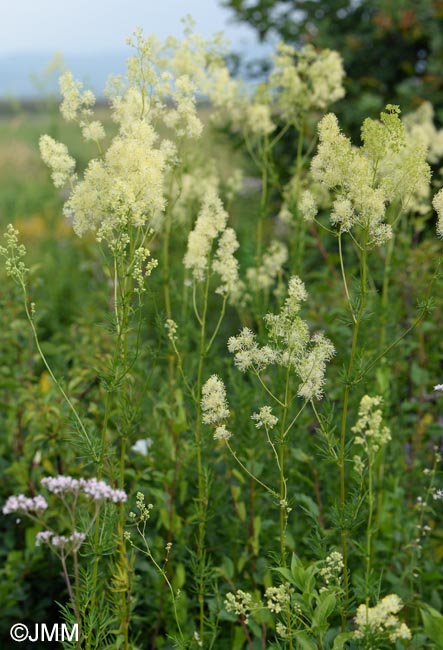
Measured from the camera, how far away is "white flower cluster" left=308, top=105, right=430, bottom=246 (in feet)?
6.72

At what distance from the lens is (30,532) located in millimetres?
3369

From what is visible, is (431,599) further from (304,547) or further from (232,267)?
(232,267)

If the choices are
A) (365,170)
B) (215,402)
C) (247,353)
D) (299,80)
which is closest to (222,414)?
(215,402)

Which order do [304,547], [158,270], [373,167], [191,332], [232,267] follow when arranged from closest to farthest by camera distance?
[373,167]
[232,267]
[304,547]
[191,332]
[158,270]

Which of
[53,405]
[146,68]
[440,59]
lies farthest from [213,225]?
[440,59]

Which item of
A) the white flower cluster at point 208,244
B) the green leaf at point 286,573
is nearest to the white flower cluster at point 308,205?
the white flower cluster at point 208,244

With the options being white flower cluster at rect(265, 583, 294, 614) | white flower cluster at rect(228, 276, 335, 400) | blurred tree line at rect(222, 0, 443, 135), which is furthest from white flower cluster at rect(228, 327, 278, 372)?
blurred tree line at rect(222, 0, 443, 135)

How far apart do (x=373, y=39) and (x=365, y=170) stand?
221 inches

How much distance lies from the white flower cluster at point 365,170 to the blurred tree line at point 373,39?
4.67m

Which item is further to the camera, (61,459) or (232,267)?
(61,459)

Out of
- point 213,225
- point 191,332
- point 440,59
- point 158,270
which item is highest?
point 440,59

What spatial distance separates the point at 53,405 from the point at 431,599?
1.67 metres

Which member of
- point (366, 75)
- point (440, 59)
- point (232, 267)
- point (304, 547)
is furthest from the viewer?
point (366, 75)

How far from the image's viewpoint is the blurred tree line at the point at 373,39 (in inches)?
265
